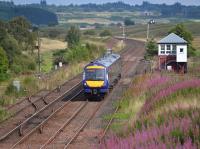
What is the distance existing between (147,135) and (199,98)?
6.86 meters

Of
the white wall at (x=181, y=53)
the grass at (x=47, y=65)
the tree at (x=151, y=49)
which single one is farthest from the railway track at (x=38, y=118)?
the tree at (x=151, y=49)

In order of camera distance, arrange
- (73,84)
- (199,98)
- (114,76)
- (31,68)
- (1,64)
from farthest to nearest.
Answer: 1. (31,68)
2. (1,64)
3. (73,84)
4. (114,76)
5. (199,98)

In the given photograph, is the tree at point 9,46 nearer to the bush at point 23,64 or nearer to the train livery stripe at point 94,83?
the bush at point 23,64

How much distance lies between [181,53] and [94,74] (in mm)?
18715

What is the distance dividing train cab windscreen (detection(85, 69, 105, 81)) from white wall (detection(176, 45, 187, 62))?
17.9m

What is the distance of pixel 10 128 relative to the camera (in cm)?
2355

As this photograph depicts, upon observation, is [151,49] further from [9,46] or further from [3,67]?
[3,67]

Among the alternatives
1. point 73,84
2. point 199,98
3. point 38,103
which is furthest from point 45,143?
point 73,84

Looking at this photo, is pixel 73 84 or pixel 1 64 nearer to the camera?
pixel 73 84

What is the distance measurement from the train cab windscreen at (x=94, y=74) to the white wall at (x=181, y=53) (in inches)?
705

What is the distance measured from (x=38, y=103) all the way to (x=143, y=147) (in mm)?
21006

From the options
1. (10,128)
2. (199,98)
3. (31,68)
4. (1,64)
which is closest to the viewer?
(199,98)

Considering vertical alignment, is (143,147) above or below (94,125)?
above

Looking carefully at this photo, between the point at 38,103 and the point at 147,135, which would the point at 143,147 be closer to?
the point at 147,135
